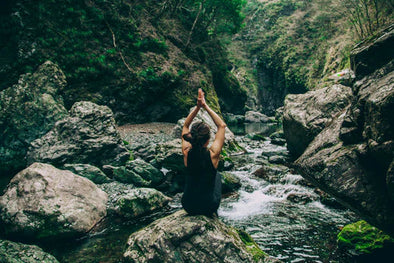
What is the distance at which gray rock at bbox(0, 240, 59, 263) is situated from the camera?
12.6 feet

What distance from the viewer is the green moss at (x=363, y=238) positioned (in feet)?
13.9

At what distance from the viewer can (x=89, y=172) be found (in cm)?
773

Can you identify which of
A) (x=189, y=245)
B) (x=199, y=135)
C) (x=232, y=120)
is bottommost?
(x=189, y=245)

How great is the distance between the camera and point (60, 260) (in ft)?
14.7

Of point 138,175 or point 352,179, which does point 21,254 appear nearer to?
point 138,175

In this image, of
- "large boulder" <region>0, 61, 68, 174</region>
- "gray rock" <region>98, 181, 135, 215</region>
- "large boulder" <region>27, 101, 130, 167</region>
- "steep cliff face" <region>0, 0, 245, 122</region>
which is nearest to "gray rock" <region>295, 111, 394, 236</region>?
"gray rock" <region>98, 181, 135, 215</region>

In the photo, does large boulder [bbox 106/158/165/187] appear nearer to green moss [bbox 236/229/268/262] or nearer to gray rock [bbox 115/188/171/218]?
gray rock [bbox 115/188/171/218]

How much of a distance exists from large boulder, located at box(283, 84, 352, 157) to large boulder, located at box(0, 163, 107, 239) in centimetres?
839

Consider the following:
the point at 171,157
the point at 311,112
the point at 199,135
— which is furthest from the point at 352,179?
the point at 311,112

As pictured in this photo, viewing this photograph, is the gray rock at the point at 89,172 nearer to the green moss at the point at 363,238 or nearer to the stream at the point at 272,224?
the stream at the point at 272,224

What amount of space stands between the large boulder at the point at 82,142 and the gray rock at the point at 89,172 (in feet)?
2.20

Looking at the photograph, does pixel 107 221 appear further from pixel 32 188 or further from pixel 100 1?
pixel 100 1

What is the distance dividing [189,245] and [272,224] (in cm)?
347

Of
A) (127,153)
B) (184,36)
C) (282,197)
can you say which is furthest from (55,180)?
(184,36)
